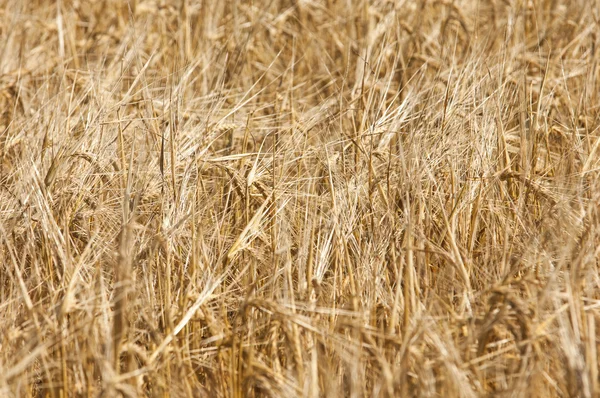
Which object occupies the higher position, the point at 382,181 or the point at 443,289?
the point at 382,181

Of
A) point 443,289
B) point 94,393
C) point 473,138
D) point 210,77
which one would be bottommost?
point 94,393

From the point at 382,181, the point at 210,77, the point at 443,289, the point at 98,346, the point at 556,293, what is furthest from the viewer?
the point at 210,77

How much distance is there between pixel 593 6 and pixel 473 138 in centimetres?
121

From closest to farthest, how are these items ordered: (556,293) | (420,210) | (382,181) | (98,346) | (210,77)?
(556,293) → (98,346) → (420,210) → (382,181) → (210,77)

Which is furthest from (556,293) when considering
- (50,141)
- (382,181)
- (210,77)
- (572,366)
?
(210,77)

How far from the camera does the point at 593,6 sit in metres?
2.99

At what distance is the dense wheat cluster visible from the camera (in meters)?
1.48

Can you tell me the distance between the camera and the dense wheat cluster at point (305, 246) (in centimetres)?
148

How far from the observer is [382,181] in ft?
6.72

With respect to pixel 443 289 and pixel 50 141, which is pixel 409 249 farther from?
pixel 50 141

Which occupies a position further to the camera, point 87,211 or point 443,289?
point 87,211

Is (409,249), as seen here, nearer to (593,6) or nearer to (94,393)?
(94,393)

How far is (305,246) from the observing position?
181cm

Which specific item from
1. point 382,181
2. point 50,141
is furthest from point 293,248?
point 50,141
